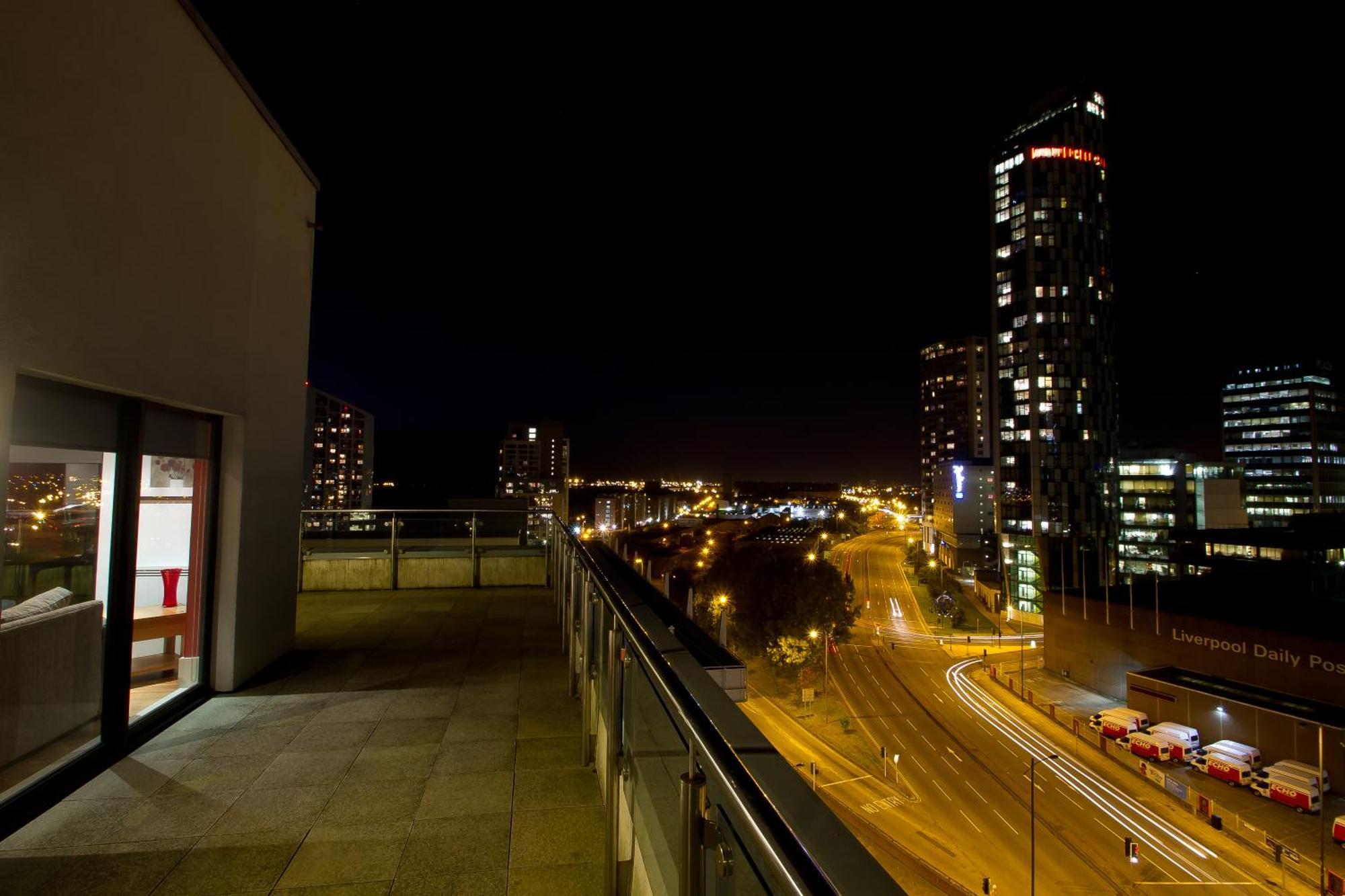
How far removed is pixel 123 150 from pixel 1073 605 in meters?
44.8

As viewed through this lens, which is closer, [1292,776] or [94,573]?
[94,573]

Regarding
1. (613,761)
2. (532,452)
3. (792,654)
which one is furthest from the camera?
(532,452)

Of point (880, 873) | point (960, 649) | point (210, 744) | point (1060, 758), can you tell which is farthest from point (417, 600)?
point (960, 649)

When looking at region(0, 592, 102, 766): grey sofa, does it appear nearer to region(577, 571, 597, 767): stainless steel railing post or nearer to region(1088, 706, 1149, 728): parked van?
region(577, 571, 597, 767): stainless steel railing post

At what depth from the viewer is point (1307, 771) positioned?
2302 cm

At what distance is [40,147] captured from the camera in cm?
290

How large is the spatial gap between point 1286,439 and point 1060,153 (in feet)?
268

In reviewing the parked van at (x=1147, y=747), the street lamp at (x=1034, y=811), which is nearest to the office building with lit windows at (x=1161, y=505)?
the parked van at (x=1147, y=747)

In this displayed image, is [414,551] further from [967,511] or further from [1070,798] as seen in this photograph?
[967,511]

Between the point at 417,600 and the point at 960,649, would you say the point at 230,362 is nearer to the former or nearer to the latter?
the point at 417,600

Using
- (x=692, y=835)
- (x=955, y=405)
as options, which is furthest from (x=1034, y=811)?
(x=955, y=405)

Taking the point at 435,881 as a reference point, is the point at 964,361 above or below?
above

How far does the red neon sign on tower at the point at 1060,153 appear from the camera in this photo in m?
67.6

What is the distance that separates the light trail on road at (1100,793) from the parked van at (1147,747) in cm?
266
